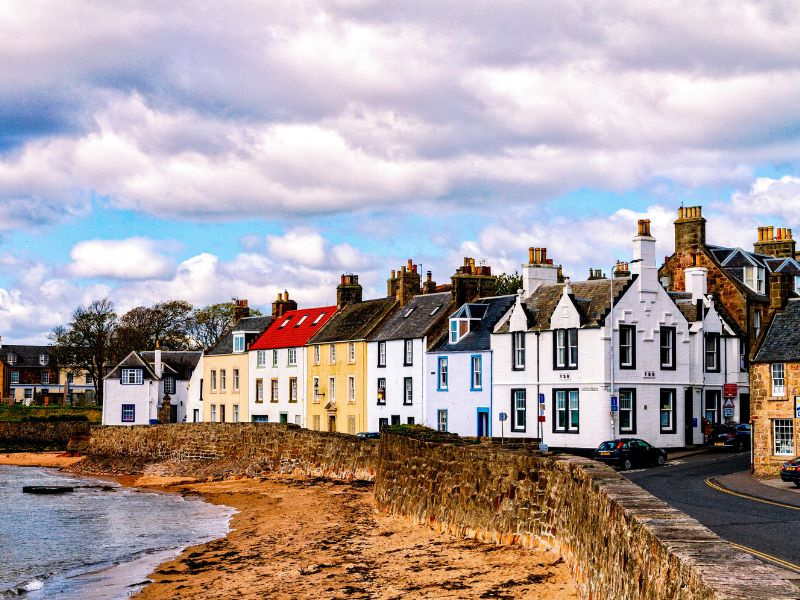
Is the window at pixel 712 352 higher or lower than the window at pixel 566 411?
higher

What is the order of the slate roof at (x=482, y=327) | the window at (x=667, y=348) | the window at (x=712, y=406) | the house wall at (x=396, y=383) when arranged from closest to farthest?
the window at (x=667, y=348)
the window at (x=712, y=406)
the slate roof at (x=482, y=327)
the house wall at (x=396, y=383)

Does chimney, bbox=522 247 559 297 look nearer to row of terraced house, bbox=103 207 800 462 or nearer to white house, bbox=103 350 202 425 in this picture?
row of terraced house, bbox=103 207 800 462

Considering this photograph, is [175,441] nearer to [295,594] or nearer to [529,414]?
[529,414]

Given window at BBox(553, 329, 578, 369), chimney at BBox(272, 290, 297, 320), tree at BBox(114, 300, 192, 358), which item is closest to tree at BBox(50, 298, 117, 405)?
tree at BBox(114, 300, 192, 358)

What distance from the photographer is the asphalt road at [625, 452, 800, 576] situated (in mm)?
22844

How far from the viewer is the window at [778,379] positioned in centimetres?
4409

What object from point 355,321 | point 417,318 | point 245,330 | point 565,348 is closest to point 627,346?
point 565,348

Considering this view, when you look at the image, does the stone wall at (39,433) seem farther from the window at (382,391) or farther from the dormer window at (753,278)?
the dormer window at (753,278)

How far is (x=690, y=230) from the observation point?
6494 cm

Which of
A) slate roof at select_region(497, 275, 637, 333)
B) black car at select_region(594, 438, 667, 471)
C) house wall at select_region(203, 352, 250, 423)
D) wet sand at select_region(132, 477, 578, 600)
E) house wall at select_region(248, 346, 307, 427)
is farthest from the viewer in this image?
house wall at select_region(203, 352, 250, 423)

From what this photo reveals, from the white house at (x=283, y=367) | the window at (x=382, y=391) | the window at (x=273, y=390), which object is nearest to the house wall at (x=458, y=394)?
the window at (x=382, y=391)

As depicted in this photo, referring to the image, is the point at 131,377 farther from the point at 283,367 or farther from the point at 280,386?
the point at 283,367

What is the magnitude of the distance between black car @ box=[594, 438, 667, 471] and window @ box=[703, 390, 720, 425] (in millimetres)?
12307

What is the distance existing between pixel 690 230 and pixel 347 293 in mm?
26482
